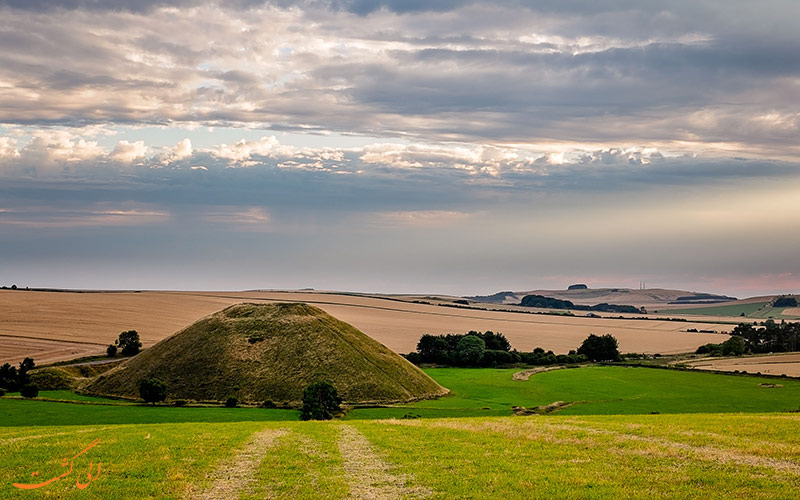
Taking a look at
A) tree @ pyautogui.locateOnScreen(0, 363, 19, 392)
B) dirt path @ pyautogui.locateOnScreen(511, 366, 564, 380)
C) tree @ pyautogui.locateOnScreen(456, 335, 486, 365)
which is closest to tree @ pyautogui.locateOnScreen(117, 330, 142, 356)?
tree @ pyautogui.locateOnScreen(0, 363, 19, 392)

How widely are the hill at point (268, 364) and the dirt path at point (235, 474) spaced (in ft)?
198

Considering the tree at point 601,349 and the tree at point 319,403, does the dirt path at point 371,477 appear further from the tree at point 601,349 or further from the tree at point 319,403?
the tree at point 601,349

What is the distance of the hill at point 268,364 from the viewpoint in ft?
310

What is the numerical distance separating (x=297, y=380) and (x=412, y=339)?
89.7 metres

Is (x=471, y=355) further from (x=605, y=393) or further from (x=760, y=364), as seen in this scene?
(x=760, y=364)

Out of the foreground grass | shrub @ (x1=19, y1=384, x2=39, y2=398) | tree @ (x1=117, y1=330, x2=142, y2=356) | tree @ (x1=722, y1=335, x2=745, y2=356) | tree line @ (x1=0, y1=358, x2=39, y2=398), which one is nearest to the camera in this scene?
the foreground grass

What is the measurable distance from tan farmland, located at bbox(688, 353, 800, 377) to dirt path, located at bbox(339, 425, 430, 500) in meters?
120

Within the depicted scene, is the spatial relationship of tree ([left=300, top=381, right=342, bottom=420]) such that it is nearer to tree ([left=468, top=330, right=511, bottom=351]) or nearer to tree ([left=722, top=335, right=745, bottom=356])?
tree ([left=468, top=330, right=511, bottom=351])

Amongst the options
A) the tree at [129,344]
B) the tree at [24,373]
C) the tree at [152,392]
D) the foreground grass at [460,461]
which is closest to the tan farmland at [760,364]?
the foreground grass at [460,461]

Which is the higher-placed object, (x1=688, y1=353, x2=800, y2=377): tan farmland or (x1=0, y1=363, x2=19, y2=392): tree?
(x1=0, y1=363, x2=19, y2=392): tree

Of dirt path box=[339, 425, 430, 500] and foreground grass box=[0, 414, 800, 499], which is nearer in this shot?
dirt path box=[339, 425, 430, 500]

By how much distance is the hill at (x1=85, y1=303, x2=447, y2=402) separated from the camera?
310 ft

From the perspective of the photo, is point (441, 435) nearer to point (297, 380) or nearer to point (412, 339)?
point (297, 380)

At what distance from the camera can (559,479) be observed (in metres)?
24.0
